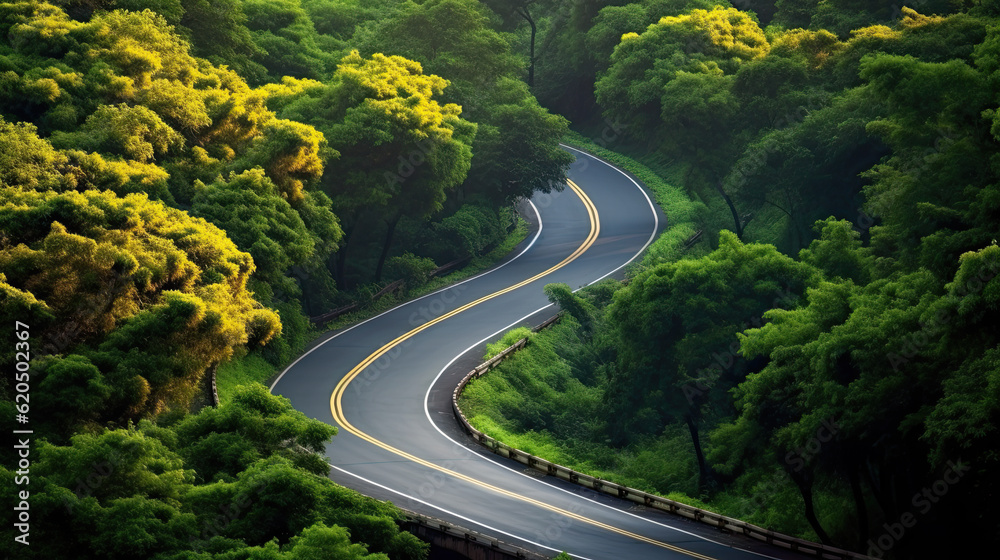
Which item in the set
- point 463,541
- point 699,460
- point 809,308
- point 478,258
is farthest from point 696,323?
point 478,258

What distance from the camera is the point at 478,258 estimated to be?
60.0m

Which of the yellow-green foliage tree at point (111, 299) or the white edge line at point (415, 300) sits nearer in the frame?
the yellow-green foliage tree at point (111, 299)

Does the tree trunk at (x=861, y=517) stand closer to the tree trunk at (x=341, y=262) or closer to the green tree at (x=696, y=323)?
the green tree at (x=696, y=323)

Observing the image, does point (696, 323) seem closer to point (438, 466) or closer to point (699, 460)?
point (699, 460)

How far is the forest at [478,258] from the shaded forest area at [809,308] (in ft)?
0.42

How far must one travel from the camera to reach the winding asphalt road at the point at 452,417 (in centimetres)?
2866

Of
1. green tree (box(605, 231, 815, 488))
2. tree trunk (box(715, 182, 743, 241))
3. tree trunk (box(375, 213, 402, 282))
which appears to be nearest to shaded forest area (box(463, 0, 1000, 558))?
green tree (box(605, 231, 815, 488))

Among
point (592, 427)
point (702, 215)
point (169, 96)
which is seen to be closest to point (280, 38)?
point (169, 96)

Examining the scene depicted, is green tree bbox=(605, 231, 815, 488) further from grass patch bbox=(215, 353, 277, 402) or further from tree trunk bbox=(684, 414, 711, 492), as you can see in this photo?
grass patch bbox=(215, 353, 277, 402)

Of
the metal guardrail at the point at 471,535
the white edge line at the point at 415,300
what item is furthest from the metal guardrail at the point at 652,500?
the white edge line at the point at 415,300

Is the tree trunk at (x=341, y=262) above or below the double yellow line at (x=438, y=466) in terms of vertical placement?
above

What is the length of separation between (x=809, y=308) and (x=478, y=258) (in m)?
31.9

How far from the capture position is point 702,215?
64125 mm

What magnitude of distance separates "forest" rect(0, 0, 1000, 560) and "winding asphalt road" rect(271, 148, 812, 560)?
213cm
